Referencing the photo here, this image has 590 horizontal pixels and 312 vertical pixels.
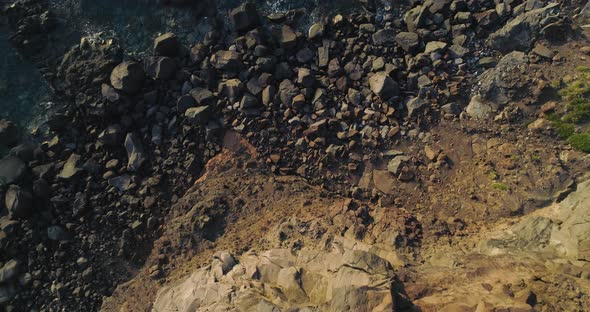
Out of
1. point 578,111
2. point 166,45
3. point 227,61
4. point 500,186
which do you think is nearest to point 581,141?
point 578,111

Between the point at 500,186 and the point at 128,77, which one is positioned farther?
the point at 128,77

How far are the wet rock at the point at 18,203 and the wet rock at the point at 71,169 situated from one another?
59.3 inches

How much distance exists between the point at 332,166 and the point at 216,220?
480 cm

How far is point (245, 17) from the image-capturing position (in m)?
18.1

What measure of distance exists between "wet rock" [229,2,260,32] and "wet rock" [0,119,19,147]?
433 inches

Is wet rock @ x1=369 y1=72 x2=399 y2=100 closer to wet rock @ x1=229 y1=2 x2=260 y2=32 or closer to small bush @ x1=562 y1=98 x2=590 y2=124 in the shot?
small bush @ x1=562 y1=98 x2=590 y2=124

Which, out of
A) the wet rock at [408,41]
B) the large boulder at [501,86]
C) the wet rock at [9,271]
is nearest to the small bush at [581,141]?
the large boulder at [501,86]

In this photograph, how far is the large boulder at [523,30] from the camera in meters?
15.6

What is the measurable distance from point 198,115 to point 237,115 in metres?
1.55

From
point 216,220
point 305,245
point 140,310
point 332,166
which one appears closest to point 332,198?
point 332,166

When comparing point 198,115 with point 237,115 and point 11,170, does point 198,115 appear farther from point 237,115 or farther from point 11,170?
point 11,170

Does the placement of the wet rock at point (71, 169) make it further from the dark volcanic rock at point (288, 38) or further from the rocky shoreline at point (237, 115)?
the dark volcanic rock at point (288, 38)

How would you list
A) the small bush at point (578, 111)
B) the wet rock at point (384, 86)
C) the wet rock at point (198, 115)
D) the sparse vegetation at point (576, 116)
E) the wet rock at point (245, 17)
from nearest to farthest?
the sparse vegetation at point (576, 116), the small bush at point (578, 111), the wet rock at point (384, 86), the wet rock at point (198, 115), the wet rock at point (245, 17)

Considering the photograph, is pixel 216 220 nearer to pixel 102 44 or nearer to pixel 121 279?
pixel 121 279
